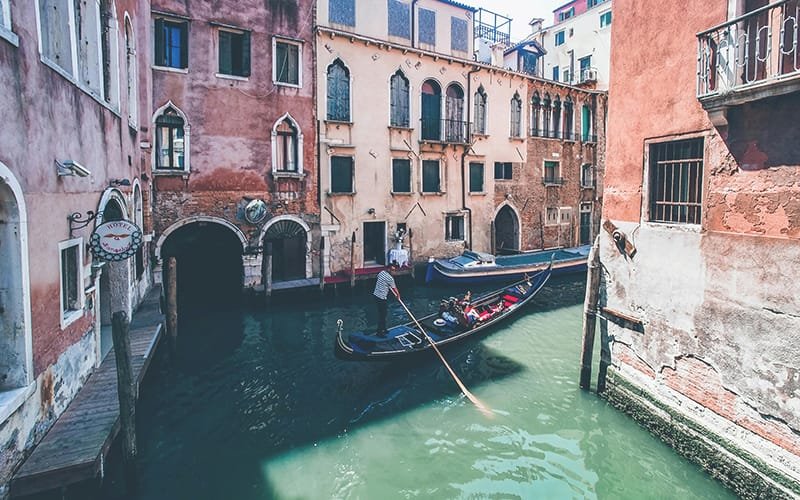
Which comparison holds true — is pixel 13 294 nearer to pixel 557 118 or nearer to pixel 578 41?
pixel 557 118

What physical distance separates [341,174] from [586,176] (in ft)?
35.4

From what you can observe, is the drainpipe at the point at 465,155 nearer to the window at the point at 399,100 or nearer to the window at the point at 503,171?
the window at the point at 503,171

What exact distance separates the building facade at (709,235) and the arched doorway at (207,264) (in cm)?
914

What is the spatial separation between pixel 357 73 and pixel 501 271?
7.08 meters

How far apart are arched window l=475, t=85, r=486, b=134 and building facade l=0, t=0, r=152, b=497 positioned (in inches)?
442

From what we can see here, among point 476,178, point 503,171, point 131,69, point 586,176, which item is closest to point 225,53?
point 131,69

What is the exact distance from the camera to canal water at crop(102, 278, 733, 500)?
487 cm

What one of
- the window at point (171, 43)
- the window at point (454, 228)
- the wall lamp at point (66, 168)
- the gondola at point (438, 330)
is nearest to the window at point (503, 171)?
the window at point (454, 228)

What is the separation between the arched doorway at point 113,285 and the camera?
7047 mm

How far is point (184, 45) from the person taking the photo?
11.0m

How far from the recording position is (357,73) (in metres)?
13.1

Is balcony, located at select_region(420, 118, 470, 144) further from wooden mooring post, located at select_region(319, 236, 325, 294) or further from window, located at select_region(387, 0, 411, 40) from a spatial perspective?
wooden mooring post, located at select_region(319, 236, 325, 294)

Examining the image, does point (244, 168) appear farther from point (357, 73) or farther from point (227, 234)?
point (357, 73)

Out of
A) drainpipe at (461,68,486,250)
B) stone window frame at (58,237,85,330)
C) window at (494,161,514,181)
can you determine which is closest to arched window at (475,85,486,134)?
drainpipe at (461,68,486,250)
